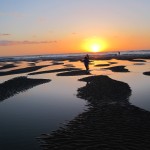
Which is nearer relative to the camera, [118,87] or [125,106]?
[125,106]

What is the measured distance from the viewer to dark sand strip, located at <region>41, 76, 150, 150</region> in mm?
11352

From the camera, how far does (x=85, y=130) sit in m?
13.5

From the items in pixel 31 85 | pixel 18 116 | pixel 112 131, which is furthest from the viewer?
pixel 31 85

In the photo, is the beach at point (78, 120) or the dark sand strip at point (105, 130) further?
the beach at point (78, 120)

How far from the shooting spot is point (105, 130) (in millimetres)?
13258

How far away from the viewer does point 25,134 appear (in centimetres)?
1373

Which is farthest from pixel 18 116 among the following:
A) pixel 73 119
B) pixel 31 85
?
pixel 31 85

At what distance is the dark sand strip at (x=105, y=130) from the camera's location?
447 inches

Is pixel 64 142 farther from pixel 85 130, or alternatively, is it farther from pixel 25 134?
pixel 25 134

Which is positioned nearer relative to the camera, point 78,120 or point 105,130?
point 105,130

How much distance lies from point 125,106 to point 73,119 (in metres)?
4.22

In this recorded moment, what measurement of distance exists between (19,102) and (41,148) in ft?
37.5

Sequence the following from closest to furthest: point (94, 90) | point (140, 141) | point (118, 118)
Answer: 1. point (140, 141)
2. point (118, 118)
3. point (94, 90)

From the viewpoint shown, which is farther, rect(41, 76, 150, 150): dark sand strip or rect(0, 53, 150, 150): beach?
rect(0, 53, 150, 150): beach
